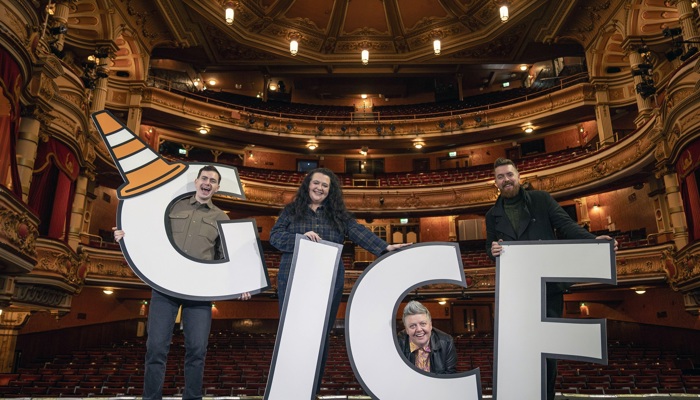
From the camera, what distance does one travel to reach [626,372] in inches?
374

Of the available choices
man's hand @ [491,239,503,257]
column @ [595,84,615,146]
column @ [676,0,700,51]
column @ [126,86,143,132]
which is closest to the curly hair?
man's hand @ [491,239,503,257]

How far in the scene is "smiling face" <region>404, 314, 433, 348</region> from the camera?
7.96 feet

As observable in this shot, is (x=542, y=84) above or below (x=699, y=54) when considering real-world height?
above

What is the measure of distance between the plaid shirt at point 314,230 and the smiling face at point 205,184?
496mm

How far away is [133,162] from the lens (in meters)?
2.83

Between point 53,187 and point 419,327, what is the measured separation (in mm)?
9941

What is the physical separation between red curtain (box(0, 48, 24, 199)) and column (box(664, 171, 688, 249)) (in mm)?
14462

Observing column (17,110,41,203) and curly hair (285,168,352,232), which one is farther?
column (17,110,41,203)

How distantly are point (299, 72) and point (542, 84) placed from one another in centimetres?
1275

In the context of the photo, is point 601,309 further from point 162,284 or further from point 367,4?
point 162,284

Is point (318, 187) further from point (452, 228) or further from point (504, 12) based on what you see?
point (452, 228)

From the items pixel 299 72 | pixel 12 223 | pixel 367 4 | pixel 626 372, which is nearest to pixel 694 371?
pixel 626 372

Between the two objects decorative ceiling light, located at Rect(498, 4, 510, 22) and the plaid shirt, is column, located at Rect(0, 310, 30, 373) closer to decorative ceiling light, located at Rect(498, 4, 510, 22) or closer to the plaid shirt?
the plaid shirt

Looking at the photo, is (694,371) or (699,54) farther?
(694,371)
